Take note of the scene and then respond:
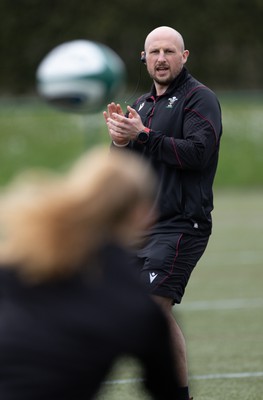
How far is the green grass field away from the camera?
292 inches

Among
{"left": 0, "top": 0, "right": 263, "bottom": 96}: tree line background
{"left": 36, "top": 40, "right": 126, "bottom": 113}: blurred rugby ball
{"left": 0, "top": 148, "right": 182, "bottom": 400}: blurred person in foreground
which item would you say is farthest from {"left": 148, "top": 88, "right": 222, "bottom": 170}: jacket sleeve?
{"left": 0, "top": 0, "right": 263, "bottom": 96}: tree line background

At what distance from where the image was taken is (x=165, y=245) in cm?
620

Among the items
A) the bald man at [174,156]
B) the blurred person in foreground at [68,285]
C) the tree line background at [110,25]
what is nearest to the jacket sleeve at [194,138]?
the bald man at [174,156]

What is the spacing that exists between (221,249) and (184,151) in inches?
374

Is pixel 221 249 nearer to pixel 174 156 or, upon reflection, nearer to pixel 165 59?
pixel 165 59

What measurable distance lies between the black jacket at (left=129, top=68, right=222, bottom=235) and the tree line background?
130 feet

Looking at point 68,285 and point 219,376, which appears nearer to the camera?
point 68,285

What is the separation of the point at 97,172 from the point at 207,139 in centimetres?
323

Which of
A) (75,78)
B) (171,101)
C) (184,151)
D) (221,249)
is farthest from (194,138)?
(221,249)

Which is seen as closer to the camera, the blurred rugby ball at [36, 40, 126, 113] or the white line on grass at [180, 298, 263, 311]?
the white line on grass at [180, 298, 263, 311]

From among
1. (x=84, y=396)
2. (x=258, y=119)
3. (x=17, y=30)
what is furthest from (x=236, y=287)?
(x=17, y=30)

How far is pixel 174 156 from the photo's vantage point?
6047 mm

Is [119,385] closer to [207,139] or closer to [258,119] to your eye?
[207,139]

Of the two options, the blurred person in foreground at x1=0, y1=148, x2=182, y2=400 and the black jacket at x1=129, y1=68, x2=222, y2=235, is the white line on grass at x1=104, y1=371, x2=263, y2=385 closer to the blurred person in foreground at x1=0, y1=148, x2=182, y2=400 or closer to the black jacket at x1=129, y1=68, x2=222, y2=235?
the black jacket at x1=129, y1=68, x2=222, y2=235
